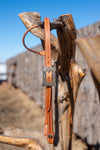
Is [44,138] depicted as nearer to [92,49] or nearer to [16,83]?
[92,49]

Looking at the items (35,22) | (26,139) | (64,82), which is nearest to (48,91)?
(64,82)

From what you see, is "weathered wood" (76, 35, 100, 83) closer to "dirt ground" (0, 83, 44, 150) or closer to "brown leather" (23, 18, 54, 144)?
"brown leather" (23, 18, 54, 144)

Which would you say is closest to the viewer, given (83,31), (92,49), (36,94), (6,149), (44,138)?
(92,49)

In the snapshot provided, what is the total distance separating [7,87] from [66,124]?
964 centimetres

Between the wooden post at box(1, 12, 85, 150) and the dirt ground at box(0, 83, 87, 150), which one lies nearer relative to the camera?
the wooden post at box(1, 12, 85, 150)

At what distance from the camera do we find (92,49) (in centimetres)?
77

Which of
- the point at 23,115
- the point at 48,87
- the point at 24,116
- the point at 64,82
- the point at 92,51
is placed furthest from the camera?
the point at 23,115

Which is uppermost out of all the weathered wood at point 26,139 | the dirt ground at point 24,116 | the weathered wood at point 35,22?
the weathered wood at point 35,22

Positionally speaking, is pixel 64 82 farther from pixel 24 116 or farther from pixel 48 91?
pixel 24 116

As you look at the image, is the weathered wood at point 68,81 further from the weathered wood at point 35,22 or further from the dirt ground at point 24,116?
the dirt ground at point 24,116

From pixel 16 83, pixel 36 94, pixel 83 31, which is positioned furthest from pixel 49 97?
pixel 16 83

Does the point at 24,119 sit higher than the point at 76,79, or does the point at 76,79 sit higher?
the point at 76,79

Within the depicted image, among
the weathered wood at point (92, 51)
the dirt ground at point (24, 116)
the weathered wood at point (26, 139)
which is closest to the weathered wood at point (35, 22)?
the weathered wood at point (92, 51)

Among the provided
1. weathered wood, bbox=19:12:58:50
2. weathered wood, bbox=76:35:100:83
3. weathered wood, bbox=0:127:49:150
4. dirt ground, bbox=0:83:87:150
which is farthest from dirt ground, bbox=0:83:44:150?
weathered wood, bbox=76:35:100:83
